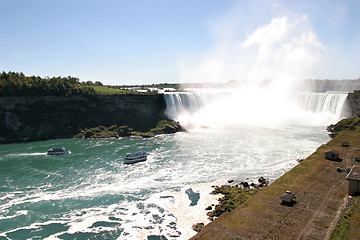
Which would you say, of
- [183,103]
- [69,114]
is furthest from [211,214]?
[183,103]

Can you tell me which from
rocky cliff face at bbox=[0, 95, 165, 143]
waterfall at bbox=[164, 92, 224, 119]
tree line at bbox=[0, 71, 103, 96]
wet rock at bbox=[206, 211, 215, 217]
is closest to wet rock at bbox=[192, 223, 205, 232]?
wet rock at bbox=[206, 211, 215, 217]

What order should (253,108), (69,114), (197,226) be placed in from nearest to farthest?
(197,226) < (69,114) < (253,108)

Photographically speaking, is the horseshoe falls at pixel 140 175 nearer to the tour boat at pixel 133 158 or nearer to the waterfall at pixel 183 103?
the tour boat at pixel 133 158

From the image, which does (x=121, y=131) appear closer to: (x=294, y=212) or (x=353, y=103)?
(x=294, y=212)

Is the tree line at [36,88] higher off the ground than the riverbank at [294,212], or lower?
higher

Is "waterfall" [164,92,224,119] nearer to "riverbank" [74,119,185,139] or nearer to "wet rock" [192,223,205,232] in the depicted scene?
"riverbank" [74,119,185,139]

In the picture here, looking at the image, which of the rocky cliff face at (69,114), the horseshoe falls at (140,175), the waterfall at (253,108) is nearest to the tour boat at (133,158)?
the horseshoe falls at (140,175)
